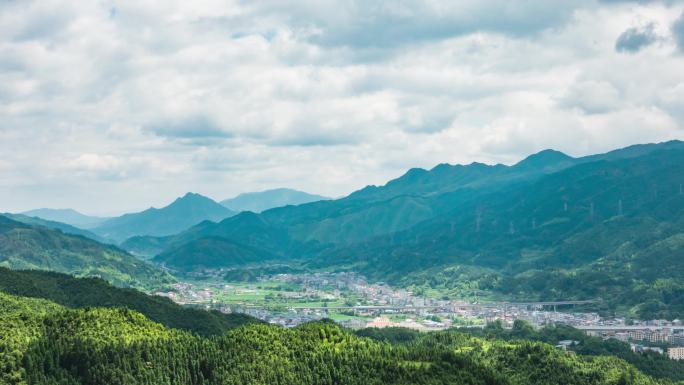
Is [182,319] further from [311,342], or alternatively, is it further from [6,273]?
[311,342]

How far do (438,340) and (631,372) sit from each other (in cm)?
3312

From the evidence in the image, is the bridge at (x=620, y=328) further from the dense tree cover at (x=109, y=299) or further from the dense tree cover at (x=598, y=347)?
the dense tree cover at (x=109, y=299)

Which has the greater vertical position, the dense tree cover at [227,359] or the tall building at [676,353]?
the dense tree cover at [227,359]

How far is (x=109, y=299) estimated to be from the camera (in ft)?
509

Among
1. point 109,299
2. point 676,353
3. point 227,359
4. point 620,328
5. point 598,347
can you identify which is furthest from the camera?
point 620,328

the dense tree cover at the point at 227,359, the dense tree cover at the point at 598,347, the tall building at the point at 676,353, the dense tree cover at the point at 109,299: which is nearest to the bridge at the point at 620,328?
the dense tree cover at the point at 598,347

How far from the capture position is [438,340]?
133875mm

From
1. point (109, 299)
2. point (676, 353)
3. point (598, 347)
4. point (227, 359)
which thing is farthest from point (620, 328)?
point (227, 359)

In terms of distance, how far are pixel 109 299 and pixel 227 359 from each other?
234 ft

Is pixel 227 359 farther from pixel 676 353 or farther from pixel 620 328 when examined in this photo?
pixel 620 328

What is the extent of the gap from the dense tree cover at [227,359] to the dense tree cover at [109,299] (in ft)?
141

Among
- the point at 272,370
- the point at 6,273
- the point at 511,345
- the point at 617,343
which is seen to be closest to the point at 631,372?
the point at 511,345

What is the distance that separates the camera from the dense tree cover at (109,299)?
146 metres

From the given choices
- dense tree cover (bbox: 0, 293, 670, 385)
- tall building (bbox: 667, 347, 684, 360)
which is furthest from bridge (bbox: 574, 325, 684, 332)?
dense tree cover (bbox: 0, 293, 670, 385)
